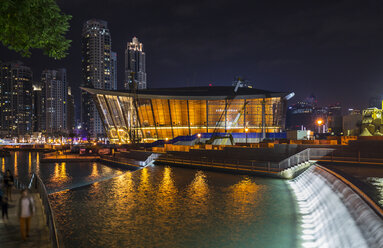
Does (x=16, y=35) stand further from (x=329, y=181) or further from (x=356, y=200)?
(x=329, y=181)

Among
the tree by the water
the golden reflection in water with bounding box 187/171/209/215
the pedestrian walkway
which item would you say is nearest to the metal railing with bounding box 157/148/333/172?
the golden reflection in water with bounding box 187/171/209/215

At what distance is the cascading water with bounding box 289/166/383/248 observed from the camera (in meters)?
9.00

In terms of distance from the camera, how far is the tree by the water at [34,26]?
8.98 m

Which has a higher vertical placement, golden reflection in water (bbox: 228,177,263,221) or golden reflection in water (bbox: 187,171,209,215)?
golden reflection in water (bbox: 228,177,263,221)

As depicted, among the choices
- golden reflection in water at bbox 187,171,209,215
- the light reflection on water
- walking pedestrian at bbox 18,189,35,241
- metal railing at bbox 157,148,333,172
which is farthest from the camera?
metal railing at bbox 157,148,333,172

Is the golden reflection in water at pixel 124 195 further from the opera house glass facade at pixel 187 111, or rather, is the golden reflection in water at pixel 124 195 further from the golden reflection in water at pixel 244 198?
the opera house glass facade at pixel 187 111

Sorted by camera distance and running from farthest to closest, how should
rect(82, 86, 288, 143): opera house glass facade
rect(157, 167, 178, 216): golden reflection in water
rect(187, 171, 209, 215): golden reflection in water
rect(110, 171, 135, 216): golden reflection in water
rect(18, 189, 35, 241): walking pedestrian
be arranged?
rect(82, 86, 288, 143): opera house glass facade < rect(110, 171, 135, 216): golden reflection in water < rect(157, 167, 178, 216): golden reflection in water < rect(187, 171, 209, 215): golden reflection in water < rect(18, 189, 35, 241): walking pedestrian

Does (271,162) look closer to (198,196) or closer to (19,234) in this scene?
(198,196)

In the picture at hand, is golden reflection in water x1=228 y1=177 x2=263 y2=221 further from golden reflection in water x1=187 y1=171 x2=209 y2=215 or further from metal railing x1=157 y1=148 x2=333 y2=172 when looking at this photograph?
metal railing x1=157 y1=148 x2=333 y2=172

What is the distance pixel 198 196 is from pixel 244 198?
3.06 metres

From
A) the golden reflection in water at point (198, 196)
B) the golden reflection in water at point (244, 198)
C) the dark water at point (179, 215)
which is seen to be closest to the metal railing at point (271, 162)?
the dark water at point (179, 215)

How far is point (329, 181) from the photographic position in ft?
54.1

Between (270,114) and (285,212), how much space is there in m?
81.3

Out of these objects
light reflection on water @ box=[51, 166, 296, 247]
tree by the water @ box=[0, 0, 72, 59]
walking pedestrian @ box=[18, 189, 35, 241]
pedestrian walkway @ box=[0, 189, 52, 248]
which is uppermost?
tree by the water @ box=[0, 0, 72, 59]
